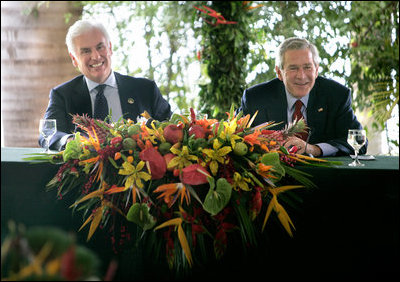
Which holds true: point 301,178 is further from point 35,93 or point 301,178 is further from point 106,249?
point 35,93

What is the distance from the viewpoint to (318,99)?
287cm

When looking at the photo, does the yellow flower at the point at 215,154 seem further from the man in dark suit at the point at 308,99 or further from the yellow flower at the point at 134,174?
the man in dark suit at the point at 308,99

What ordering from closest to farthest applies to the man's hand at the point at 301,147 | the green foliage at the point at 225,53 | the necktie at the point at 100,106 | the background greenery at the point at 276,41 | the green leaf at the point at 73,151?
the green leaf at the point at 73,151 → the man's hand at the point at 301,147 → the necktie at the point at 100,106 → the green foliage at the point at 225,53 → the background greenery at the point at 276,41

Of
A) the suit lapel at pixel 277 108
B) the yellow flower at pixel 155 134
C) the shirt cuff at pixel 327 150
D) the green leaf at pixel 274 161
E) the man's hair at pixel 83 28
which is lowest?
the shirt cuff at pixel 327 150

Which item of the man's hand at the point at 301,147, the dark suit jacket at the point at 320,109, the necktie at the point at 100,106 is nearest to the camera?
the man's hand at the point at 301,147

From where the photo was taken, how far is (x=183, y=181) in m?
1.48

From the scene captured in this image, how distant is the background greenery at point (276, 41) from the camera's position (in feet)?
15.8

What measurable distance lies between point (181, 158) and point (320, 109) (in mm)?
1539

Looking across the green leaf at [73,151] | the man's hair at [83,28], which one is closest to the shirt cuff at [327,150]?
the green leaf at [73,151]

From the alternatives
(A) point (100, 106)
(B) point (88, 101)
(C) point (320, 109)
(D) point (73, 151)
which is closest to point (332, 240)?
Answer: (D) point (73, 151)

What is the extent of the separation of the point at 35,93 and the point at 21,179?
9.50 ft

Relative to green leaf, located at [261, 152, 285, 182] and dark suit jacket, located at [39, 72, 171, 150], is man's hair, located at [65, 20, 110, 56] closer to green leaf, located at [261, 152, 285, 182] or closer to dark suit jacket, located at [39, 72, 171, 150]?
dark suit jacket, located at [39, 72, 171, 150]

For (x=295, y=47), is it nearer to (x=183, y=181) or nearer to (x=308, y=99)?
(x=308, y=99)

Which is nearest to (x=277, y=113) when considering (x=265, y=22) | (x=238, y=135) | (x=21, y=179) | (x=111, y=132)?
(x=238, y=135)
